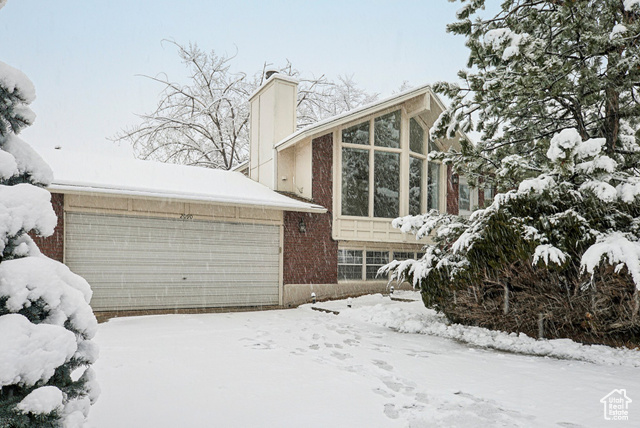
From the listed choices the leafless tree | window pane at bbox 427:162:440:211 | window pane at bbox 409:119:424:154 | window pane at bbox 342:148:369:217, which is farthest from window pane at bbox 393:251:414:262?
the leafless tree

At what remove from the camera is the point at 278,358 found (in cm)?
560

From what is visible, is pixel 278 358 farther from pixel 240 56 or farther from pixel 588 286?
pixel 240 56

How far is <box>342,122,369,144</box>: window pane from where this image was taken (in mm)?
12742

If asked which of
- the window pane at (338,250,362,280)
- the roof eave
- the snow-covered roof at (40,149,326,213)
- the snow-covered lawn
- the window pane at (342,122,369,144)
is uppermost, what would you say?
the window pane at (342,122,369,144)

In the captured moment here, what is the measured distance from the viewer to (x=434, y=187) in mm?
14344

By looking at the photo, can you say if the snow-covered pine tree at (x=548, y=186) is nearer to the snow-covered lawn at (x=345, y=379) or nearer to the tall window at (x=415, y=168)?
the snow-covered lawn at (x=345, y=379)

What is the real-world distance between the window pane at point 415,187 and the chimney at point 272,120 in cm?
387

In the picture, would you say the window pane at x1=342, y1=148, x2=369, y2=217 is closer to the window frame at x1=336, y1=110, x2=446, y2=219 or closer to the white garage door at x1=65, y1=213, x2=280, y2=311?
the window frame at x1=336, y1=110, x2=446, y2=219

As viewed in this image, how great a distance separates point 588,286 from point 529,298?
0.87m

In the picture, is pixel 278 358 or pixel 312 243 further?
pixel 312 243

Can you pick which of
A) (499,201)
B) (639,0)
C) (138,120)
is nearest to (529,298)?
(499,201)

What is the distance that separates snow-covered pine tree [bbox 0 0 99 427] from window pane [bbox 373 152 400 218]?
10.8m

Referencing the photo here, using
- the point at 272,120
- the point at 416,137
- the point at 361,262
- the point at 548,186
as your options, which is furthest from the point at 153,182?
the point at 548,186

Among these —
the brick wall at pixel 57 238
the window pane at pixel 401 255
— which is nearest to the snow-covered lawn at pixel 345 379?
the brick wall at pixel 57 238
